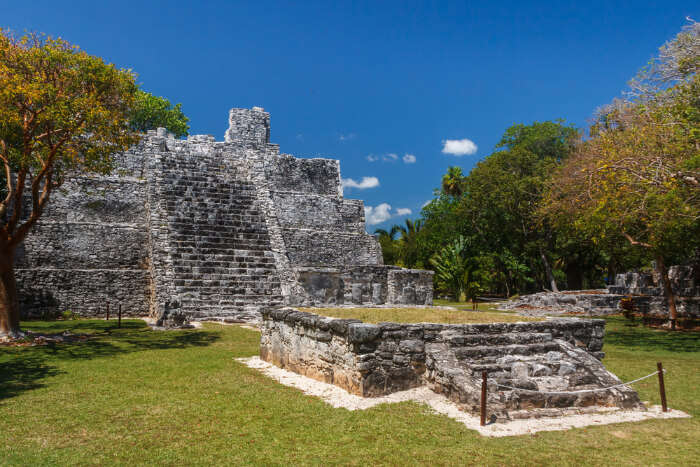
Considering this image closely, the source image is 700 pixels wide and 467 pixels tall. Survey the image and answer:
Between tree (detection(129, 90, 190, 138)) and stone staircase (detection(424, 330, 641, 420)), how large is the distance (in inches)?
1344

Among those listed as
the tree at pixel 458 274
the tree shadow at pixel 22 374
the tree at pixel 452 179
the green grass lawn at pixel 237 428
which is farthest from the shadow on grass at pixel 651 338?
the tree at pixel 452 179

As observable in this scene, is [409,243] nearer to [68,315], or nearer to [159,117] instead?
[159,117]

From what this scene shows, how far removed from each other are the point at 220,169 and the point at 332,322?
1452cm

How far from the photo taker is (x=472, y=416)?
5191 mm

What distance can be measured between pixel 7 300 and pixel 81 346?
184cm

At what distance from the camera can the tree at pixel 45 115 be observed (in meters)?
9.75

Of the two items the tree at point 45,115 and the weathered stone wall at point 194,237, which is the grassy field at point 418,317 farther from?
the tree at point 45,115

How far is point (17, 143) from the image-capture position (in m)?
11.2

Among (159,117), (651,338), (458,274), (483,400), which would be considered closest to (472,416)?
(483,400)

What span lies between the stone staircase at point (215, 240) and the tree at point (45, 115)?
3682 millimetres

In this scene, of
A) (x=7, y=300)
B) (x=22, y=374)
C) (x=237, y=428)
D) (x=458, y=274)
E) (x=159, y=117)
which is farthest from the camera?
(x=159, y=117)

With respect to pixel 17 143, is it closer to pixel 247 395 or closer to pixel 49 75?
pixel 49 75

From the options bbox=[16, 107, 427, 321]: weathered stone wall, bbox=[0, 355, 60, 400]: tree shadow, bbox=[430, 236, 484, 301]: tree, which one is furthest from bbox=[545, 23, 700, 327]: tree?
bbox=[430, 236, 484, 301]: tree

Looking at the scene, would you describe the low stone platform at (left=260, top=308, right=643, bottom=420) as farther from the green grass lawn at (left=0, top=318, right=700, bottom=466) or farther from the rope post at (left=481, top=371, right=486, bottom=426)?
→ the green grass lawn at (left=0, top=318, right=700, bottom=466)
